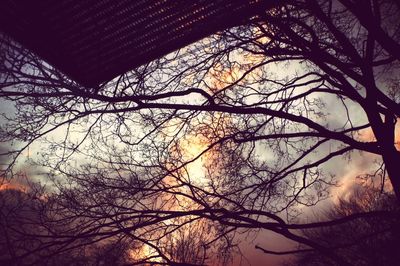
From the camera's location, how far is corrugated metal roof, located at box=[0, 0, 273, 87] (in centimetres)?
270

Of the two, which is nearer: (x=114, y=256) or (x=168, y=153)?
(x=114, y=256)

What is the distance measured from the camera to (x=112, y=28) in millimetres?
3004

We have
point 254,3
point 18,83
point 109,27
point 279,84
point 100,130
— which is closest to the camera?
point 109,27

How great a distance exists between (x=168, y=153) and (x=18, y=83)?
2354 millimetres

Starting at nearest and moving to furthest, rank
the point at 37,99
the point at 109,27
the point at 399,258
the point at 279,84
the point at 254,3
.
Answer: the point at 109,27, the point at 254,3, the point at 37,99, the point at 279,84, the point at 399,258

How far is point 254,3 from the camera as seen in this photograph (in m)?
3.22

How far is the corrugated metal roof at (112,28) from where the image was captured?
2.70 meters

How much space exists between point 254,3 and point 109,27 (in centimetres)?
Result: 156

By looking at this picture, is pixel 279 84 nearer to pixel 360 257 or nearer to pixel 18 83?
pixel 18 83

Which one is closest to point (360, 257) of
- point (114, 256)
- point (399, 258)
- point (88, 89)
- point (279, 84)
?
point (399, 258)

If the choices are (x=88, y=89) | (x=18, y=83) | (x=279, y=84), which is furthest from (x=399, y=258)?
(x=18, y=83)

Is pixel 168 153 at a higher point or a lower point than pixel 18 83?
lower

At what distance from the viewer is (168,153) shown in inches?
195

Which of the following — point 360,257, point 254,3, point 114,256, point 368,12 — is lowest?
point 360,257
